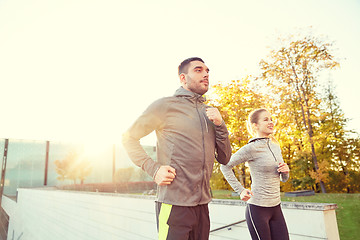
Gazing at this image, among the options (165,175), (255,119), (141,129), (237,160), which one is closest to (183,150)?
(165,175)

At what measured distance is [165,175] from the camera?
135 centimetres

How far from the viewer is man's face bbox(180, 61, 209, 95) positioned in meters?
1.59

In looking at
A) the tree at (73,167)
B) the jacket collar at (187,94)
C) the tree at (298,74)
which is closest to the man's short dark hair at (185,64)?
the jacket collar at (187,94)

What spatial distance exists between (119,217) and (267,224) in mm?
4783

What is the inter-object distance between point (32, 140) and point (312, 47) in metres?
25.3

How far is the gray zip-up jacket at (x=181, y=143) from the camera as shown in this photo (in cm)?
142

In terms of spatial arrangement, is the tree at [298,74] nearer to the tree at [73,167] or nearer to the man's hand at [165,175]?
the man's hand at [165,175]

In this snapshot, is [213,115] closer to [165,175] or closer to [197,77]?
[197,77]

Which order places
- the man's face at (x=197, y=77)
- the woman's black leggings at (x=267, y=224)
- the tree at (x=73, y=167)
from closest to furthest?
the man's face at (x=197, y=77), the woman's black leggings at (x=267, y=224), the tree at (x=73, y=167)

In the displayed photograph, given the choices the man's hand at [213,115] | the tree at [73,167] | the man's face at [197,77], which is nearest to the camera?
the man's hand at [213,115]

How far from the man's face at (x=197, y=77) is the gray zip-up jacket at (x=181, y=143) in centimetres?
6

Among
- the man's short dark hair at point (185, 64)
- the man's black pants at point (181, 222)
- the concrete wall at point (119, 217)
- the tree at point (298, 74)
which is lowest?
the concrete wall at point (119, 217)

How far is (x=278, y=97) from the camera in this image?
13.6 m

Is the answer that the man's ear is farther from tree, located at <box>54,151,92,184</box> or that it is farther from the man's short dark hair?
tree, located at <box>54,151,92,184</box>
